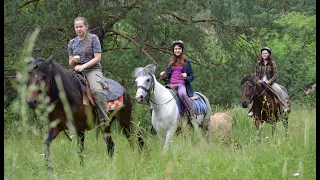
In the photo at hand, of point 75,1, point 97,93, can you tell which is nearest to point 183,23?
point 75,1

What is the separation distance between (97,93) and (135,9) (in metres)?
4.94

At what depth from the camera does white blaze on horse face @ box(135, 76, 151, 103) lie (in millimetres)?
7668

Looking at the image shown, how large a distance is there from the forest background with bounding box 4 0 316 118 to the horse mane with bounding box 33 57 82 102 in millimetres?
3239

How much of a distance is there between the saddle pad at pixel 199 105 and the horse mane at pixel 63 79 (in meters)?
2.50

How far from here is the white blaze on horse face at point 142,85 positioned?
7668 millimetres

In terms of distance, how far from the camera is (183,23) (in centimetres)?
1300

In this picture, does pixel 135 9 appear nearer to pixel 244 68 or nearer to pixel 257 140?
pixel 244 68

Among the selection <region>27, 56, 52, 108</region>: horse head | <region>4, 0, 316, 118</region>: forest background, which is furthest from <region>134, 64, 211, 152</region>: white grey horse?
<region>4, 0, 316, 118</region>: forest background

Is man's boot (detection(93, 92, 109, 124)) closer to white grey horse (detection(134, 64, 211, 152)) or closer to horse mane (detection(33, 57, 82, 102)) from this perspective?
horse mane (detection(33, 57, 82, 102))

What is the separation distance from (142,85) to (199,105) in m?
1.60

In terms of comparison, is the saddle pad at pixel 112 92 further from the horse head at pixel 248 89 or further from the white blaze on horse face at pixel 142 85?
the horse head at pixel 248 89

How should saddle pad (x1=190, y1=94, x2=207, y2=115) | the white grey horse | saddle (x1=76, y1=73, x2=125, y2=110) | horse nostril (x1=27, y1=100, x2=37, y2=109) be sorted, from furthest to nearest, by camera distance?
saddle pad (x1=190, y1=94, x2=207, y2=115) → the white grey horse → saddle (x1=76, y1=73, x2=125, y2=110) → horse nostril (x1=27, y1=100, x2=37, y2=109)

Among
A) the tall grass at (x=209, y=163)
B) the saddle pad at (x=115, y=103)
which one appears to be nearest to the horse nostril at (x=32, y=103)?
the tall grass at (x=209, y=163)

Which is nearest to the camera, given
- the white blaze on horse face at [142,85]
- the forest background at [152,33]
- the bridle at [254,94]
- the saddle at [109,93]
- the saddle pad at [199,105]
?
the saddle at [109,93]
